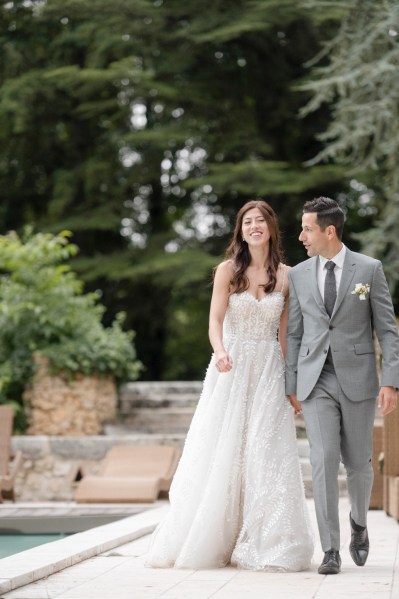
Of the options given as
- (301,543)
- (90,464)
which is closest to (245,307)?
(301,543)

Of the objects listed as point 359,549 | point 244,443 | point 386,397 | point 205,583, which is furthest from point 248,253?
point 205,583

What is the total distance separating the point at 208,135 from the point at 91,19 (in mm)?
2691

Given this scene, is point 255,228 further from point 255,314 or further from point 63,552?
point 63,552

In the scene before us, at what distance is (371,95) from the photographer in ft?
49.8

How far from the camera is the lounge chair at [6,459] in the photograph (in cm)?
1099

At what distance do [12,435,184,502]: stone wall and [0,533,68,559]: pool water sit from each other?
132 inches

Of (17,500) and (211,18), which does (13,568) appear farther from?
(211,18)

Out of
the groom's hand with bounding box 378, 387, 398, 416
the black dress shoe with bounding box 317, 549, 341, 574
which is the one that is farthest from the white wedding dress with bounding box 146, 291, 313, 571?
the groom's hand with bounding box 378, 387, 398, 416

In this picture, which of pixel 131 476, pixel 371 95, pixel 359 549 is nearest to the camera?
pixel 359 549

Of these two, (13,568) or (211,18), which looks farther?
(211,18)

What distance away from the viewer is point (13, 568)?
17.8ft

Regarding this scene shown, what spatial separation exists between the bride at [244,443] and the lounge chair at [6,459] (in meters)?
5.34

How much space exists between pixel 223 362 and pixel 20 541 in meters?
3.90

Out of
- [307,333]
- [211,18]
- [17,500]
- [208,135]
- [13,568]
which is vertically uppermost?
[211,18]
